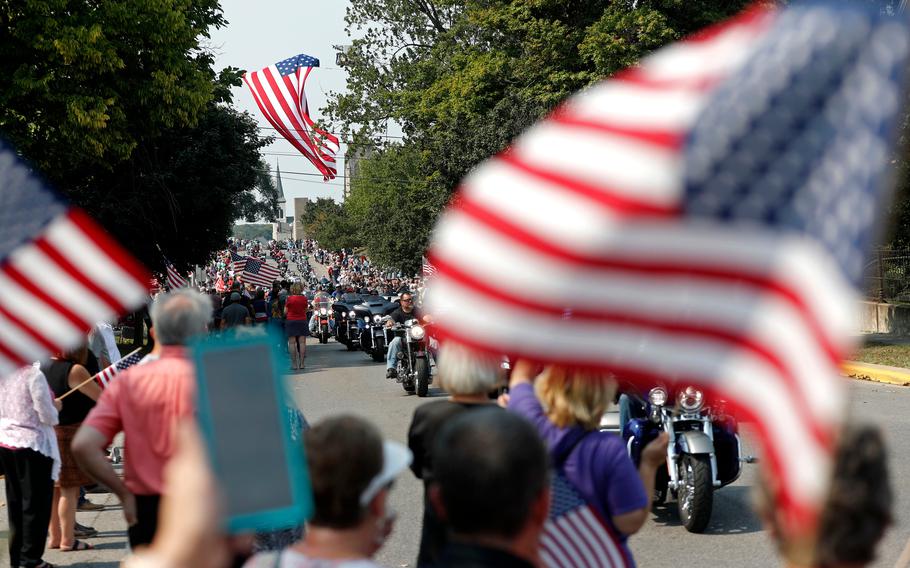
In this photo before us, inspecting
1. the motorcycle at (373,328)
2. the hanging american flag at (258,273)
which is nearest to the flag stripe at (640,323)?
the motorcycle at (373,328)

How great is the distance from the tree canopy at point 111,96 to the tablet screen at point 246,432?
20882mm

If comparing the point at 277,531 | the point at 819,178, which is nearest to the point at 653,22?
the point at 277,531

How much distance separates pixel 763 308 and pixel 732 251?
0.41 ft

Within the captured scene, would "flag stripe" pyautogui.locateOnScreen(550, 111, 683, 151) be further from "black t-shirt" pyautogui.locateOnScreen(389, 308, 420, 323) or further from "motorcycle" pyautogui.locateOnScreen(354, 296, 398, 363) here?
"motorcycle" pyautogui.locateOnScreen(354, 296, 398, 363)

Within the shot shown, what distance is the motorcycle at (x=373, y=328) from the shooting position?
1059 inches

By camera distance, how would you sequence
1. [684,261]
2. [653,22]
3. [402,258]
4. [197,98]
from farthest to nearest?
1. [402,258]
2. [653,22]
3. [197,98]
4. [684,261]

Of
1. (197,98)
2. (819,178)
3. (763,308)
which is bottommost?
(763,308)

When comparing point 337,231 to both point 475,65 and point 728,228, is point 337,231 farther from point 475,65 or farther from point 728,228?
point 728,228

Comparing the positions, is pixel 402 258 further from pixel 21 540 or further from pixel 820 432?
pixel 820 432

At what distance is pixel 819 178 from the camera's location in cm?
244

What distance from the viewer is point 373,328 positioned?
27.2 metres

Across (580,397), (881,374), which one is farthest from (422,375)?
(580,397)

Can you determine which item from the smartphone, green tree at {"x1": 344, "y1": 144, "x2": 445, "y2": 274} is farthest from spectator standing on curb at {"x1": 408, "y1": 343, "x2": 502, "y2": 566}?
green tree at {"x1": 344, "y1": 144, "x2": 445, "y2": 274}

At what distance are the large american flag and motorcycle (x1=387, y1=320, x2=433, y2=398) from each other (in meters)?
14.0
